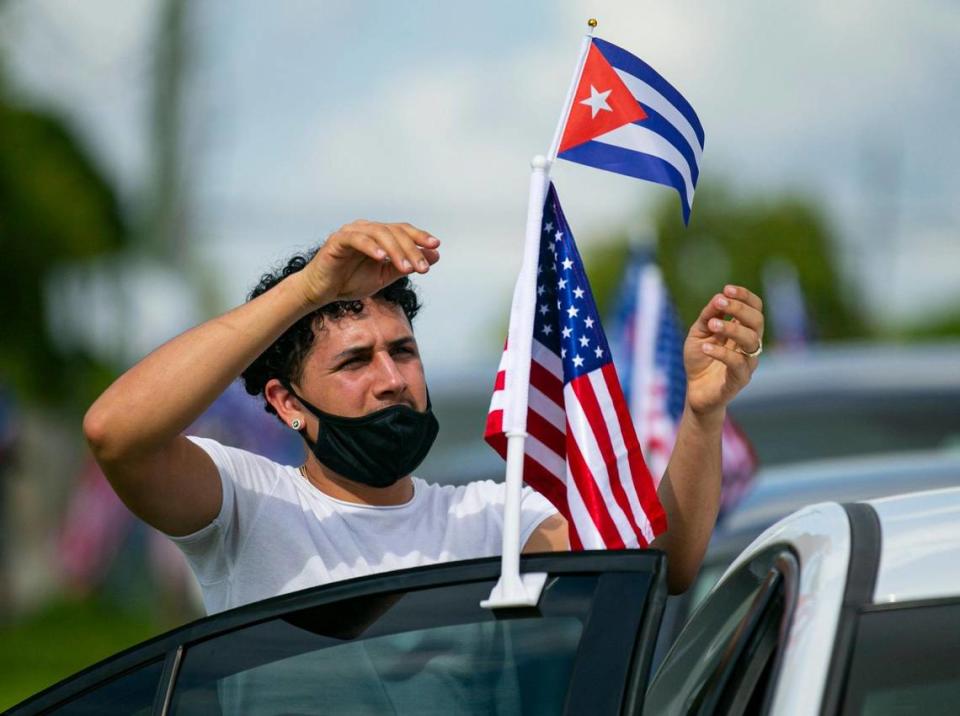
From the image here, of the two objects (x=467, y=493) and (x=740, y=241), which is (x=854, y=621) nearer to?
(x=467, y=493)

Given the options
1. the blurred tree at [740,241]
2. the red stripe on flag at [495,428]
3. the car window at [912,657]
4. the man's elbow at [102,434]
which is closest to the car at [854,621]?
the car window at [912,657]

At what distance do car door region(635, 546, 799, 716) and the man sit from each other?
0.14 meters

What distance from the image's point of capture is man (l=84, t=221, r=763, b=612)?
2.62 m

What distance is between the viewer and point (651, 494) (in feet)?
9.29

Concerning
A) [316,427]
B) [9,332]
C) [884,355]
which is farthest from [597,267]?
[316,427]

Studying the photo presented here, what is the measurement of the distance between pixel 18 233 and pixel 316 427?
636 inches

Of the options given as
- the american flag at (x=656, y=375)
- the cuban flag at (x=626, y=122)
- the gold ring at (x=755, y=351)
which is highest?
the cuban flag at (x=626, y=122)

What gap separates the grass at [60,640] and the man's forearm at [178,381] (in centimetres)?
727

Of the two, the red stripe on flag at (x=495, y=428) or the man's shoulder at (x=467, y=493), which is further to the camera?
the man's shoulder at (x=467, y=493)

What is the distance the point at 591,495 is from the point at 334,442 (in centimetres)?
52

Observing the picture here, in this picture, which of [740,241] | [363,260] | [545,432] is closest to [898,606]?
[545,432]

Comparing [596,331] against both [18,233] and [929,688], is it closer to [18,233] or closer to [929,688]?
[929,688]

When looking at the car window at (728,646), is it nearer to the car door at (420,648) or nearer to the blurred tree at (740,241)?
the car door at (420,648)

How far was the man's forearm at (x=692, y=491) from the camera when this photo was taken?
297 centimetres
